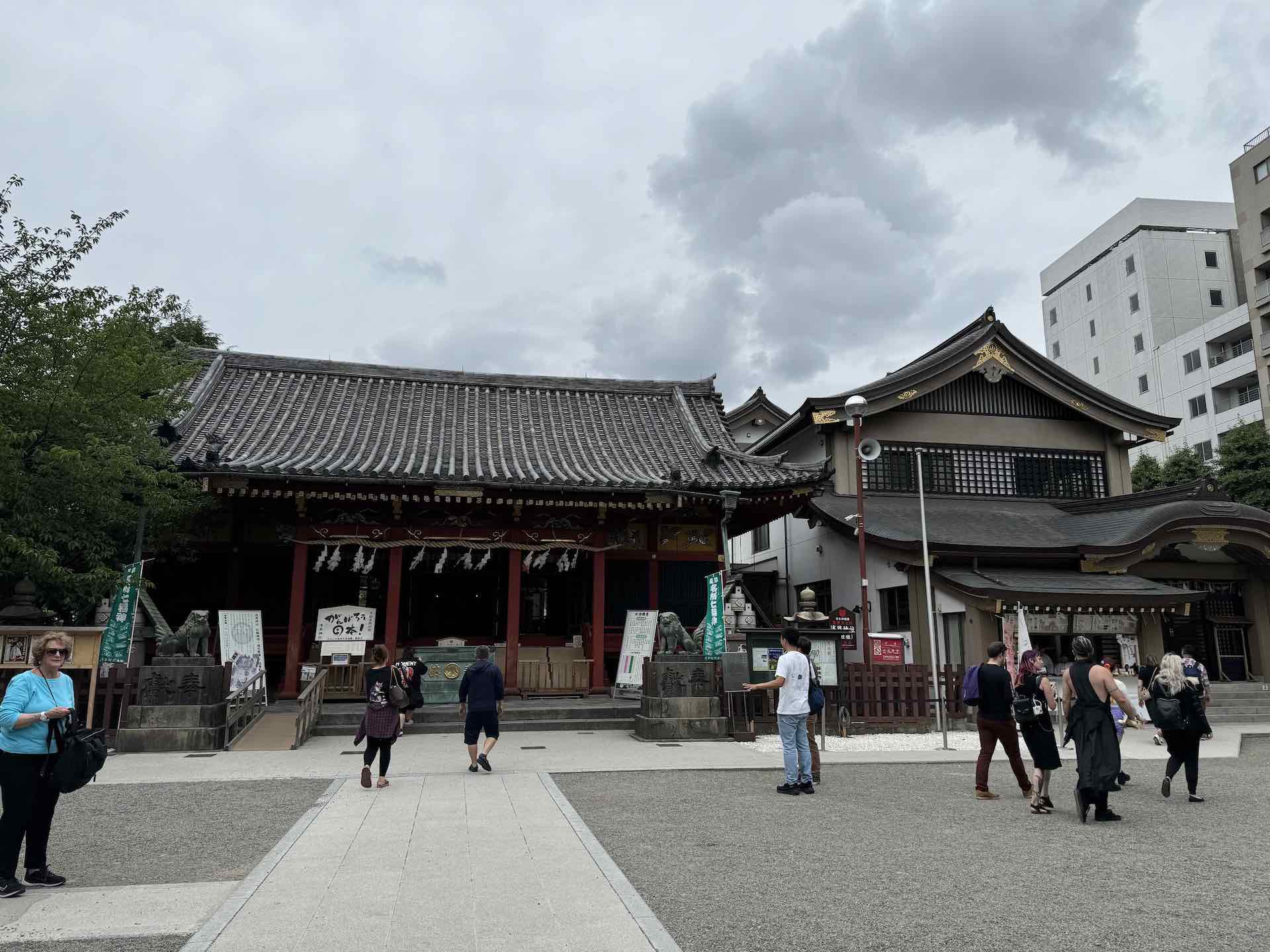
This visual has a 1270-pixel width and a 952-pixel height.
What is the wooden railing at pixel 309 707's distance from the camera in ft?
43.6

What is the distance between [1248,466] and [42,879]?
35.8m

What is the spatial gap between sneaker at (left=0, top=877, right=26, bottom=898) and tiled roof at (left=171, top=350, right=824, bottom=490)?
10.5m

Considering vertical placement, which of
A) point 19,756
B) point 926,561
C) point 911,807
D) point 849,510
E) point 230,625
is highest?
point 849,510

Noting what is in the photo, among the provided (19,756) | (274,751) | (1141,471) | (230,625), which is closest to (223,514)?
(230,625)

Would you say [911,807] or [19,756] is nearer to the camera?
[19,756]

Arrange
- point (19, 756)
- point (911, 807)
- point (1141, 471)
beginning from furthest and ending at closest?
point (1141, 471) → point (911, 807) → point (19, 756)

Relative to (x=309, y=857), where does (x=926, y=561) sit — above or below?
above

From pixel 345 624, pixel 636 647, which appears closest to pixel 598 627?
pixel 636 647

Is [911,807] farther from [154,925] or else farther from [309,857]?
[154,925]

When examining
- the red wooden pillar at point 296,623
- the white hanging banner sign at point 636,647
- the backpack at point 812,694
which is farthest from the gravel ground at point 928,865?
the red wooden pillar at point 296,623

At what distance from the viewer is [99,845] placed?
7047 mm

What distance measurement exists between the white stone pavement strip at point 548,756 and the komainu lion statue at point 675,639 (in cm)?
166

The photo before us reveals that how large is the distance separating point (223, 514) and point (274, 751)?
6328mm

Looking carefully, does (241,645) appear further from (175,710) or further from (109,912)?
(109,912)
